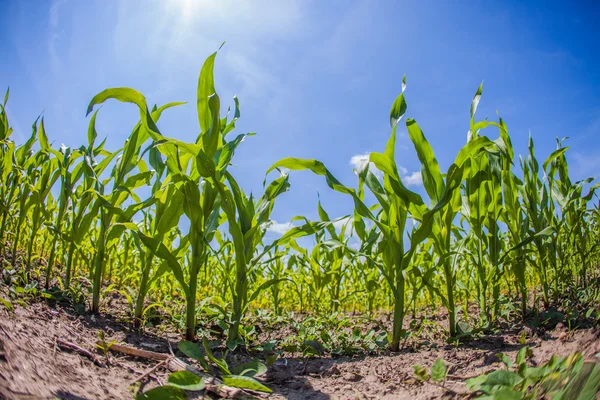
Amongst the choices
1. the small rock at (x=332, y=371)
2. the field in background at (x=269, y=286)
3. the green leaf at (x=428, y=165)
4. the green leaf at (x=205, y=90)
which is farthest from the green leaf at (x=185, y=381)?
the green leaf at (x=428, y=165)

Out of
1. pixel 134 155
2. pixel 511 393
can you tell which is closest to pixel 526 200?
pixel 511 393

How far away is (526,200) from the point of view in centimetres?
221

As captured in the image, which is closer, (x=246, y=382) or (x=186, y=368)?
(x=246, y=382)

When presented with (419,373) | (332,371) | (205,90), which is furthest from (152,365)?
(205,90)

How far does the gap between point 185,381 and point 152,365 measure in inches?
17.1

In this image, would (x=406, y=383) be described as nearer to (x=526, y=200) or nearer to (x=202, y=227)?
(x=202, y=227)

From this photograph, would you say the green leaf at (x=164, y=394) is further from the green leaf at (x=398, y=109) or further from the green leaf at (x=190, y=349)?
the green leaf at (x=398, y=109)

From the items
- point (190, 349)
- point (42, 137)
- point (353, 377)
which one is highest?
point (42, 137)

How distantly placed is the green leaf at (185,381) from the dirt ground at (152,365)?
17cm

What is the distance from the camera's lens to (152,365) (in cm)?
126

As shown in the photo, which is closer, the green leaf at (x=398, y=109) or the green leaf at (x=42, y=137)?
the green leaf at (x=398, y=109)

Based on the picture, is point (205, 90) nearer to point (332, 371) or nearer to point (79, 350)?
point (79, 350)

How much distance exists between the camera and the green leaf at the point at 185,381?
0.87 m

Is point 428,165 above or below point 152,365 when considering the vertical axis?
above
